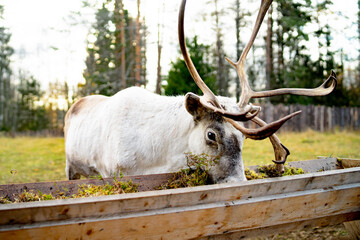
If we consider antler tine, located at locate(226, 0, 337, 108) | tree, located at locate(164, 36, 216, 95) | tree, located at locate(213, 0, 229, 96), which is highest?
tree, located at locate(213, 0, 229, 96)

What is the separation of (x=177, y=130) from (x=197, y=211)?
1652 mm

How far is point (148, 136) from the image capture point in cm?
345

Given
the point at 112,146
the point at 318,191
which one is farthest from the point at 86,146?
the point at 318,191

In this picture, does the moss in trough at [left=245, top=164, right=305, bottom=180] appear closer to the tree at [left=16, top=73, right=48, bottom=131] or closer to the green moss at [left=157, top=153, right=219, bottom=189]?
the green moss at [left=157, top=153, right=219, bottom=189]

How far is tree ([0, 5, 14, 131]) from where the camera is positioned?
31.8 meters

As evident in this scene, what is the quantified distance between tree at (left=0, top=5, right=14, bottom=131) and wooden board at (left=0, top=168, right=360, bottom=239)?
107 feet

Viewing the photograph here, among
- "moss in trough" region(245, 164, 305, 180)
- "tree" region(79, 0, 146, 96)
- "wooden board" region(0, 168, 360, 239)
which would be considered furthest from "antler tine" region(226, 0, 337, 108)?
"tree" region(79, 0, 146, 96)

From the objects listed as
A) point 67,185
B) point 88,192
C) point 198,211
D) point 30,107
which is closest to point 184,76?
point 67,185

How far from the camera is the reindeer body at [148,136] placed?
9.73ft

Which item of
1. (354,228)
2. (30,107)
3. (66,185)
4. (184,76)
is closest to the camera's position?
(66,185)

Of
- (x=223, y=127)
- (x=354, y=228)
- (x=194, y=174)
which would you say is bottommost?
(x=354, y=228)

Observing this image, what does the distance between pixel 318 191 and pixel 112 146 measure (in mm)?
2466

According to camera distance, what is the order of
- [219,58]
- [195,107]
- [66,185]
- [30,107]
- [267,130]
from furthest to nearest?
[30,107] → [219,58] → [195,107] → [66,185] → [267,130]

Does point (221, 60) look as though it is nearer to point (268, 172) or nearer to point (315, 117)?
point (315, 117)
